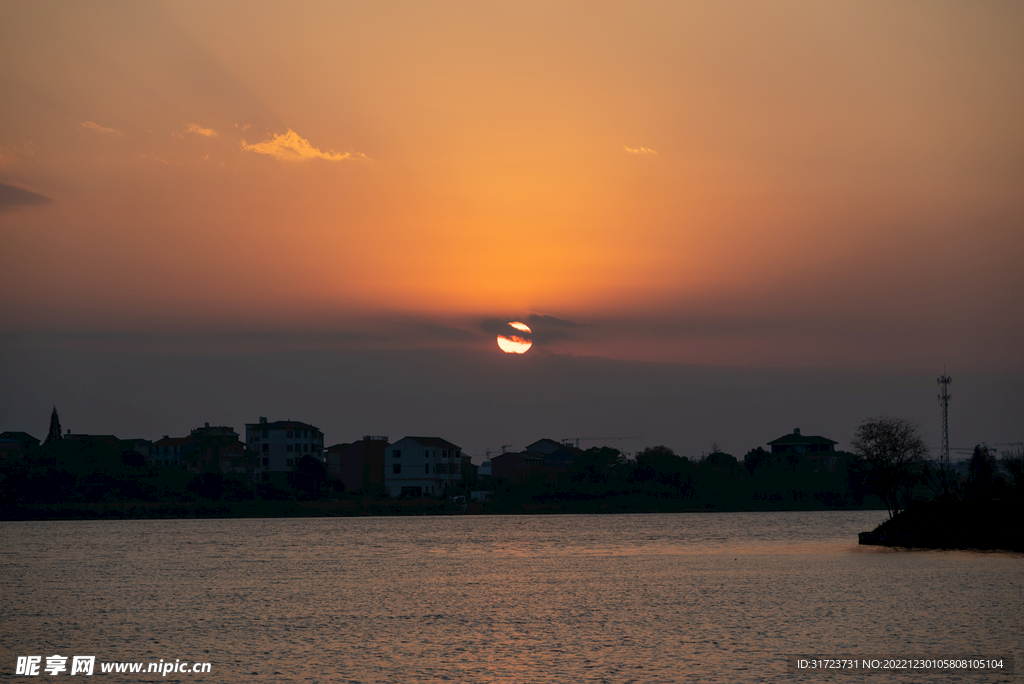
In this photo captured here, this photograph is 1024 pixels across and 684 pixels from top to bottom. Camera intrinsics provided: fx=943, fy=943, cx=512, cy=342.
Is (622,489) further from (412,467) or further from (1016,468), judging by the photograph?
(1016,468)

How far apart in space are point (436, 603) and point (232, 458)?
150175 millimetres

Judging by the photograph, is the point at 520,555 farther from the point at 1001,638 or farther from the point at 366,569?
the point at 1001,638

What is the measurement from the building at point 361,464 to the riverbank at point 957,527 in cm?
11682

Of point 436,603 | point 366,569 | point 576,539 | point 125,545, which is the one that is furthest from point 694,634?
point 125,545

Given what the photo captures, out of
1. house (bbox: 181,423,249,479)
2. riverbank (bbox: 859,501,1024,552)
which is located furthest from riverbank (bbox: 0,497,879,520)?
riverbank (bbox: 859,501,1024,552)

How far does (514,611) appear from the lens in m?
42.6

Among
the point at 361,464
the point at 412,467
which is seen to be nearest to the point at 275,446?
the point at 361,464

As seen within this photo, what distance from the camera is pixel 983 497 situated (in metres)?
72.2

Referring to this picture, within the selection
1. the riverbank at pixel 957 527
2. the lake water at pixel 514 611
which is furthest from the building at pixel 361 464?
the riverbank at pixel 957 527

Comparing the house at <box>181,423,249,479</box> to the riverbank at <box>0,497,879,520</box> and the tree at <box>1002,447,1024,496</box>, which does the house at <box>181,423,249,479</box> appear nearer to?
the riverbank at <box>0,497,879,520</box>

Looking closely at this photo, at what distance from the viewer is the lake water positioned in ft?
97.0

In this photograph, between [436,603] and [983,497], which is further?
[983,497]

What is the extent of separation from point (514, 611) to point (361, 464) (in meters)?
142

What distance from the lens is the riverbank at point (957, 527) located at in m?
68.8
